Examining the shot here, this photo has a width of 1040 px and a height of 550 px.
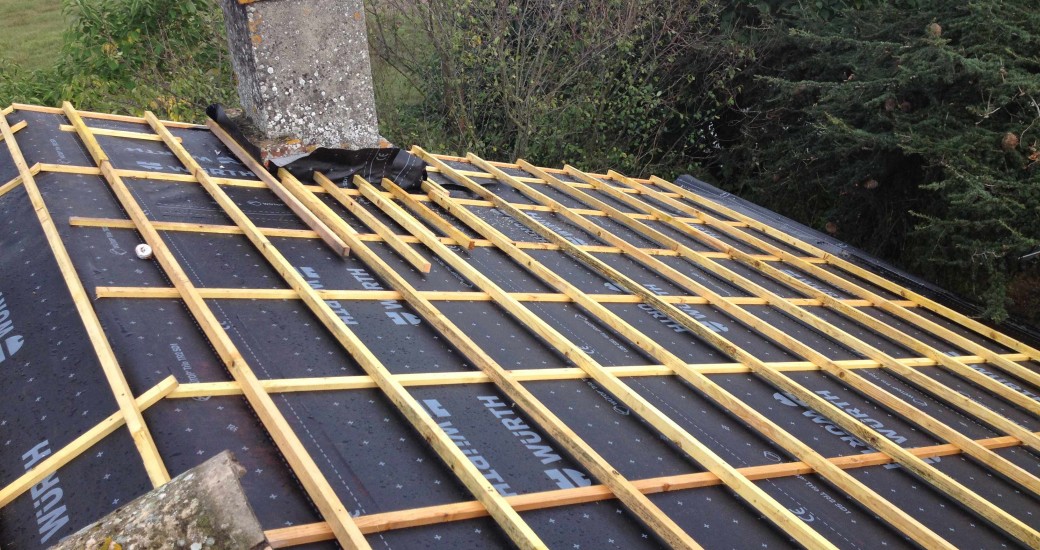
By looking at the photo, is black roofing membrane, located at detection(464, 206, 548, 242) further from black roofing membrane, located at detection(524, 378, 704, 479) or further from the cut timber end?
the cut timber end

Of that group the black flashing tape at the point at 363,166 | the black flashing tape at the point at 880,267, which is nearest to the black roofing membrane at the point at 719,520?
the black flashing tape at the point at 363,166

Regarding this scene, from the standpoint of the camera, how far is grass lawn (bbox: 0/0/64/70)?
1659cm

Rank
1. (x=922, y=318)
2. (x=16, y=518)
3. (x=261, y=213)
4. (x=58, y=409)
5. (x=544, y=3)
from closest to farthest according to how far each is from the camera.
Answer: (x=16, y=518) < (x=58, y=409) < (x=261, y=213) < (x=922, y=318) < (x=544, y=3)

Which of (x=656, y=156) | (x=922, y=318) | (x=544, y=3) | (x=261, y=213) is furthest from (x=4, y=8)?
(x=922, y=318)

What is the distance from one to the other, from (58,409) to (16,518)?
0.55m

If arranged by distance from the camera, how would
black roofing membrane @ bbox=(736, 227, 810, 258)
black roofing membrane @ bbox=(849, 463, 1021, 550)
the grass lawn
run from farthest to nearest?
the grass lawn, black roofing membrane @ bbox=(736, 227, 810, 258), black roofing membrane @ bbox=(849, 463, 1021, 550)

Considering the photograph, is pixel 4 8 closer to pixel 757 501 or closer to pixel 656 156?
pixel 656 156

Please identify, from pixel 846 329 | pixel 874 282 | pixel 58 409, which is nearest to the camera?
pixel 58 409

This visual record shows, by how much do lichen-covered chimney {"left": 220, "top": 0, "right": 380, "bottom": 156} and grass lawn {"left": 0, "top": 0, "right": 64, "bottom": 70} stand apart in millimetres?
13267

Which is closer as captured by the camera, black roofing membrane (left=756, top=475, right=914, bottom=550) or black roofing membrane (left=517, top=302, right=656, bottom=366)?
black roofing membrane (left=756, top=475, right=914, bottom=550)

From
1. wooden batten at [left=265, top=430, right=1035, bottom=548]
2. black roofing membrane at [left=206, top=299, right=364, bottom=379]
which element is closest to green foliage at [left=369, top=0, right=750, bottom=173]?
black roofing membrane at [left=206, top=299, right=364, bottom=379]

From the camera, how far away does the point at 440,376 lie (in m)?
3.46

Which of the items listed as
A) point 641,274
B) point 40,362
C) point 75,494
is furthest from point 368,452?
point 641,274

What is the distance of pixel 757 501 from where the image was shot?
3037 mm
